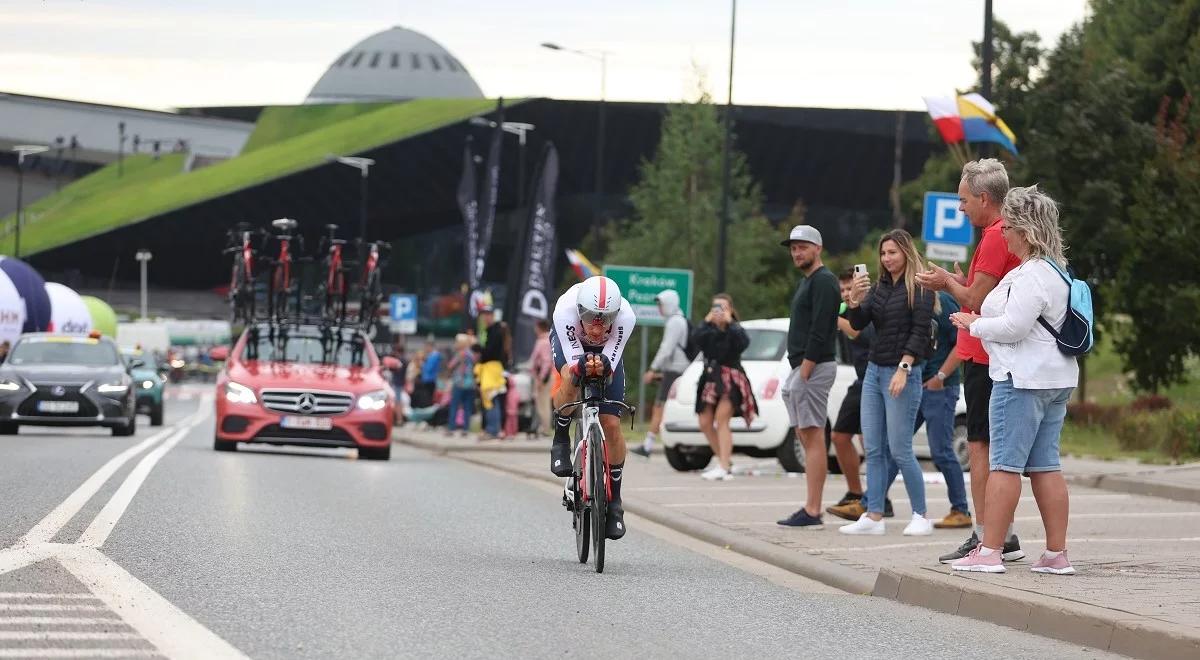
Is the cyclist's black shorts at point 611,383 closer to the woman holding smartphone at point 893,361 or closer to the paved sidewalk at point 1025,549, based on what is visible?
the paved sidewalk at point 1025,549

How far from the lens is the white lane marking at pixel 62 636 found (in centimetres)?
735

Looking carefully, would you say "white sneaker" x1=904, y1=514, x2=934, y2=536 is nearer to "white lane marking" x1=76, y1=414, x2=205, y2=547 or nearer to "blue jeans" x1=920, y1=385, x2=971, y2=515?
"blue jeans" x1=920, y1=385, x2=971, y2=515

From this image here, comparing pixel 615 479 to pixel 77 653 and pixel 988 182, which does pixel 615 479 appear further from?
pixel 77 653

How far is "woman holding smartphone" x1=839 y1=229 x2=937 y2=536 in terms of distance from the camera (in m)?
12.6

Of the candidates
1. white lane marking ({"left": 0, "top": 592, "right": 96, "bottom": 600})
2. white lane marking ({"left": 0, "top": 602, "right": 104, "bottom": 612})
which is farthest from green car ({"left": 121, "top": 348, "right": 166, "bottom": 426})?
white lane marking ({"left": 0, "top": 602, "right": 104, "bottom": 612})

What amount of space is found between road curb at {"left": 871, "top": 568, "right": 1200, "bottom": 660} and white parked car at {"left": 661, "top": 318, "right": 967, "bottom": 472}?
33.8 ft

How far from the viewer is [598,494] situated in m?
10.9

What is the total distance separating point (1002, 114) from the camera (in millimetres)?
37062

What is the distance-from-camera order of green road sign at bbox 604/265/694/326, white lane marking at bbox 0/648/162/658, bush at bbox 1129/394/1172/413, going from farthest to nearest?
green road sign at bbox 604/265/694/326, bush at bbox 1129/394/1172/413, white lane marking at bbox 0/648/162/658

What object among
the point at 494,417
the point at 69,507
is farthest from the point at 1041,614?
the point at 494,417

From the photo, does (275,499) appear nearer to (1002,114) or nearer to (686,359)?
(686,359)

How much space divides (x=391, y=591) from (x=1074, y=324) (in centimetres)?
342

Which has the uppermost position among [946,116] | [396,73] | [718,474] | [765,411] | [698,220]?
[396,73]

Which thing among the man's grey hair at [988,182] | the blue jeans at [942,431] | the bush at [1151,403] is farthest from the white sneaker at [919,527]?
the bush at [1151,403]
